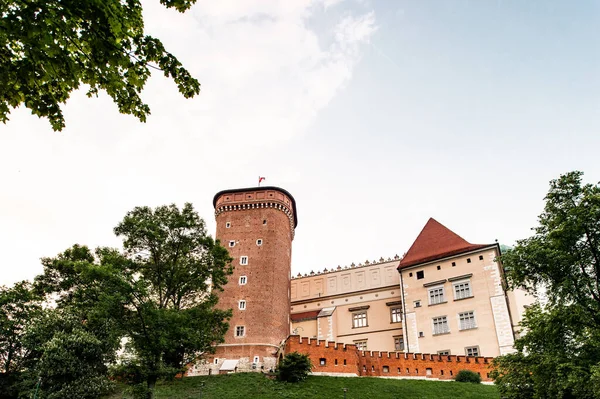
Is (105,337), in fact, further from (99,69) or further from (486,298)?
(486,298)

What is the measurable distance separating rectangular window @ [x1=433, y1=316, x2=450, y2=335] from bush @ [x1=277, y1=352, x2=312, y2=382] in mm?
13483

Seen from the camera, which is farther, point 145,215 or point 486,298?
point 486,298

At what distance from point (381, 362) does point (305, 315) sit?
51.3ft

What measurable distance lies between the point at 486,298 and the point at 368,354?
11549 mm

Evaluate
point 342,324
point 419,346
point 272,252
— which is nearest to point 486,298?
point 419,346

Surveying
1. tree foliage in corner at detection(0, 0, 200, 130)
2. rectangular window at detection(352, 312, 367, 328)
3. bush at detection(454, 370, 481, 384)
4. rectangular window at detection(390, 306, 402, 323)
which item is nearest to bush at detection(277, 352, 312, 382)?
bush at detection(454, 370, 481, 384)

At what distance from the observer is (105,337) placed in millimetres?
29844

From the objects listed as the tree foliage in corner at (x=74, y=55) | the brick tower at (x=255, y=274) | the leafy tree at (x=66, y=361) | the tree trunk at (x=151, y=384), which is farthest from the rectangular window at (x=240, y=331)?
the tree foliage in corner at (x=74, y=55)

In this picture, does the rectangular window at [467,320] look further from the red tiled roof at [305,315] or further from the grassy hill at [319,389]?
the red tiled roof at [305,315]

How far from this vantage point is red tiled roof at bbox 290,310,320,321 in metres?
50.0

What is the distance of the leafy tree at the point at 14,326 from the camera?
1220 inches

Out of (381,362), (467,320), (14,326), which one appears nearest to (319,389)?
(381,362)

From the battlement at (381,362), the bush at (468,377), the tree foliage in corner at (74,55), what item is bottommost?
the bush at (468,377)

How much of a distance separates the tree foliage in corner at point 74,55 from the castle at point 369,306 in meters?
31.9
